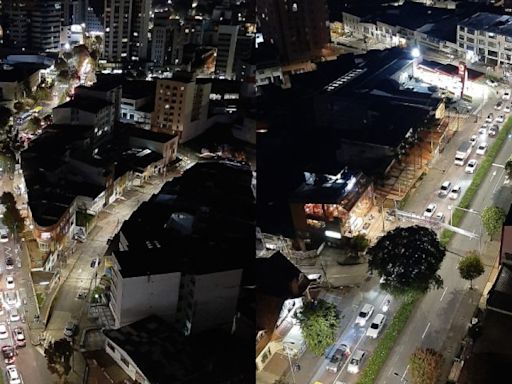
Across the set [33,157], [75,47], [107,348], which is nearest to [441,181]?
[107,348]

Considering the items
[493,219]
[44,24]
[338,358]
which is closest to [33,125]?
[44,24]

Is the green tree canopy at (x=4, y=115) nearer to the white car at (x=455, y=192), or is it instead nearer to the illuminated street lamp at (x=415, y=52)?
the illuminated street lamp at (x=415, y=52)

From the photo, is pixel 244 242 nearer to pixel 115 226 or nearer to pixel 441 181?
pixel 115 226

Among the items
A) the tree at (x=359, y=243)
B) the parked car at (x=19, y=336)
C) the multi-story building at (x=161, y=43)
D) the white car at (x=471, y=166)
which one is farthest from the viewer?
the multi-story building at (x=161, y=43)

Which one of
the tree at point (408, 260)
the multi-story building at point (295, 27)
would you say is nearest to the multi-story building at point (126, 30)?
the multi-story building at point (295, 27)

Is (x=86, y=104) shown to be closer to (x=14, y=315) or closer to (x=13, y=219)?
(x=13, y=219)

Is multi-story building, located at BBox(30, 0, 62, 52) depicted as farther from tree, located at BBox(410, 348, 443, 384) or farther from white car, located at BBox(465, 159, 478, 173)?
tree, located at BBox(410, 348, 443, 384)

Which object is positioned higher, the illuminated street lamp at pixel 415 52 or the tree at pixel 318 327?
A: the illuminated street lamp at pixel 415 52
